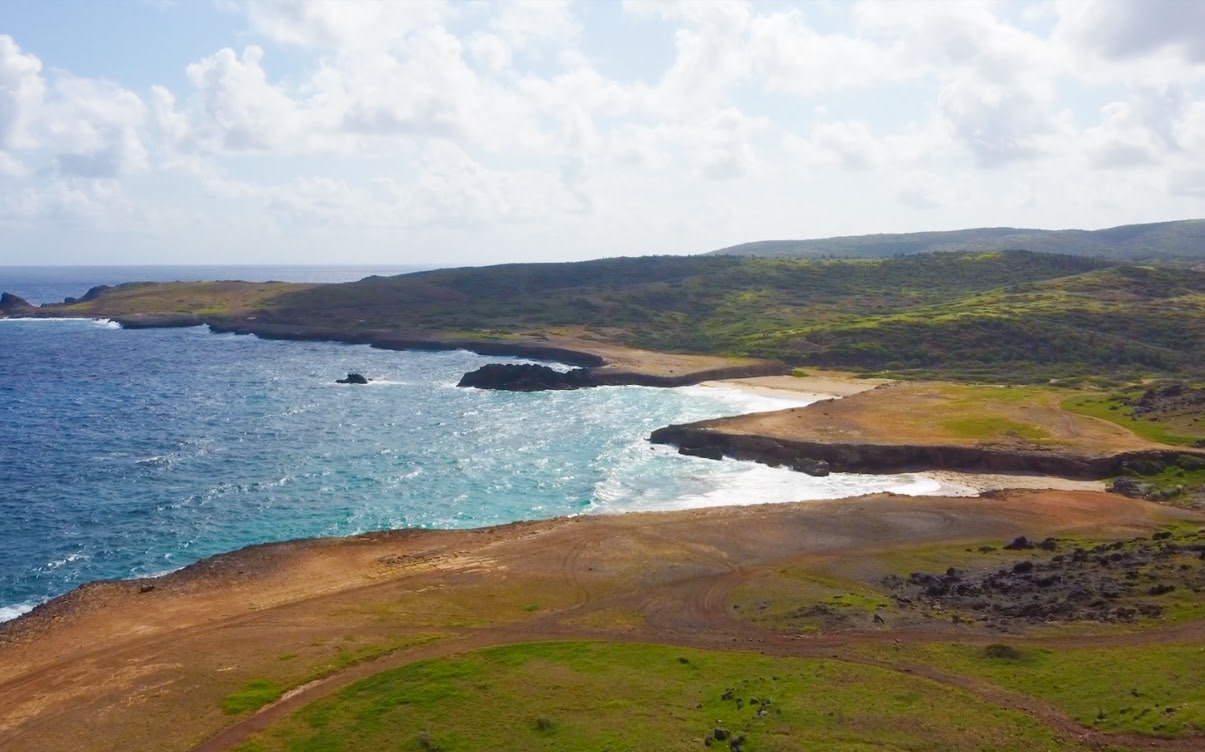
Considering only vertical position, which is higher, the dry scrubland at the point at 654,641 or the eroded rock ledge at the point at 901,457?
the eroded rock ledge at the point at 901,457

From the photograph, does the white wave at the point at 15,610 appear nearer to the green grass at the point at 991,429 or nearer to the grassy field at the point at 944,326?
the green grass at the point at 991,429

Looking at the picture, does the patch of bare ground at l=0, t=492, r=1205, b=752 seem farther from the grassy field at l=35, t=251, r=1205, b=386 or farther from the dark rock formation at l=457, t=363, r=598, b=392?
the grassy field at l=35, t=251, r=1205, b=386

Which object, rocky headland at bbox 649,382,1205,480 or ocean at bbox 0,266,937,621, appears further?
rocky headland at bbox 649,382,1205,480

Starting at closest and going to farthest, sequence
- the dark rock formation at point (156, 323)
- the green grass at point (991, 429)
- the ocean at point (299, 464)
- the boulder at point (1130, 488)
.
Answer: the ocean at point (299, 464)
the boulder at point (1130, 488)
the green grass at point (991, 429)
the dark rock formation at point (156, 323)

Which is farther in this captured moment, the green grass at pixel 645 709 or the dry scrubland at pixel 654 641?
the dry scrubland at pixel 654 641

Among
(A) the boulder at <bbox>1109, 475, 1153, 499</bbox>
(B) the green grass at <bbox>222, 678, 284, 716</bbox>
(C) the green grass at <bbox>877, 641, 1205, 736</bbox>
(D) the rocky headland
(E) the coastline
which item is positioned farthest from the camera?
(D) the rocky headland

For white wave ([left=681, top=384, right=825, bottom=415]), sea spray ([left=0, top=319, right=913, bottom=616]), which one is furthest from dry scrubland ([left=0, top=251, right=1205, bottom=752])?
white wave ([left=681, top=384, right=825, bottom=415])

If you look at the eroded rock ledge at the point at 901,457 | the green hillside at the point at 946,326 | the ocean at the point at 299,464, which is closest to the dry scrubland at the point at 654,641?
the ocean at the point at 299,464
